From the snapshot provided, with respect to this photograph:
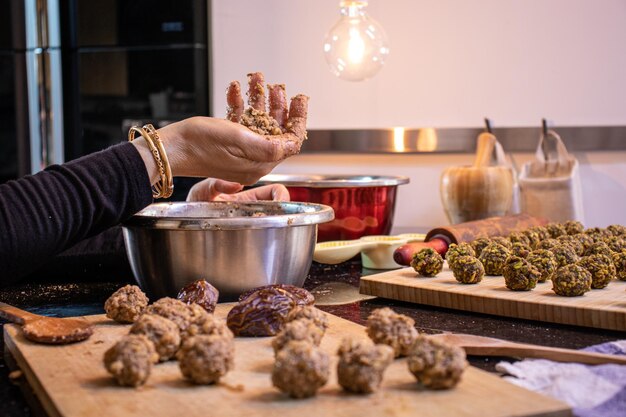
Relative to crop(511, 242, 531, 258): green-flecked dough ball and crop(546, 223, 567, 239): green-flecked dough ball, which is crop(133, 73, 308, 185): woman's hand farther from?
crop(546, 223, 567, 239): green-flecked dough ball

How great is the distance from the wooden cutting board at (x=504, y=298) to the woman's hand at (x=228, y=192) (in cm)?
36

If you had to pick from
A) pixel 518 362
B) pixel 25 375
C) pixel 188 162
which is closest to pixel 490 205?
pixel 188 162

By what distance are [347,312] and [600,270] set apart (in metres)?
0.41

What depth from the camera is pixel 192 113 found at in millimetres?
3709

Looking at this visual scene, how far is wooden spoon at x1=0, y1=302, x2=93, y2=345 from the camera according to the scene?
1.02m

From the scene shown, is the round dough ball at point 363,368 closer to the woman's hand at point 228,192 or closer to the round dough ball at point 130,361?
the round dough ball at point 130,361

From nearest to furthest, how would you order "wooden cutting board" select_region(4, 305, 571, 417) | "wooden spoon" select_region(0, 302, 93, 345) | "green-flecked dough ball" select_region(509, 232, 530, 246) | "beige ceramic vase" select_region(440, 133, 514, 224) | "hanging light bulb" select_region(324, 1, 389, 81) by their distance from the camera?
"wooden cutting board" select_region(4, 305, 571, 417)
"wooden spoon" select_region(0, 302, 93, 345)
"green-flecked dough ball" select_region(509, 232, 530, 246)
"beige ceramic vase" select_region(440, 133, 514, 224)
"hanging light bulb" select_region(324, 1, 389, 81)

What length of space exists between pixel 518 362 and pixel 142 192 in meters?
0.61

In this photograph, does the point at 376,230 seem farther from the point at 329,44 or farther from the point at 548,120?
the point at 548,120

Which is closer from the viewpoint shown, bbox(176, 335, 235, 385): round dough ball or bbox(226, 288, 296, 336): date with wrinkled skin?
bbox(176, 335, 235, 385): round dough ball

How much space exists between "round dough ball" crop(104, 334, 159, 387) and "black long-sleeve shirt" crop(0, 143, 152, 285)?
0.40m

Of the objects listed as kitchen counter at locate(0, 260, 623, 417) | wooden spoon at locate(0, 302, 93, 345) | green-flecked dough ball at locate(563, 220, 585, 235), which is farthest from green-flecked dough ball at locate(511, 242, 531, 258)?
wooden spoon at locate(0, 302, 93, 345)

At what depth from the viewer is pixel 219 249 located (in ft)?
4.19

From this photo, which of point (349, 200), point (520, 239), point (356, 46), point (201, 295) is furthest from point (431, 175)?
point (201, 295)
